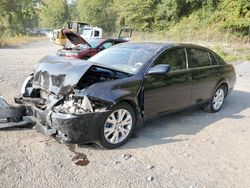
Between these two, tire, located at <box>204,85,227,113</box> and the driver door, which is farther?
tire, located at <box>204,85,227,113</box>

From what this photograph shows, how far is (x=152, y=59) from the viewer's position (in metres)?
4.76

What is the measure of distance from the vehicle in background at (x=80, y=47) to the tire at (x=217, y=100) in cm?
653

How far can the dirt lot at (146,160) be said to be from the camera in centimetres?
340

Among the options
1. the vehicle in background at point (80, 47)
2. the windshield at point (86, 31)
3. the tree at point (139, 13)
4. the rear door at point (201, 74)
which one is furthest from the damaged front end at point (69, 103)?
the tree at point (139, 13)

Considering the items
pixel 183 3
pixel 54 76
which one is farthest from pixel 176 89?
pixel 183 3

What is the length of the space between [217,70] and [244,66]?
945 centimetres

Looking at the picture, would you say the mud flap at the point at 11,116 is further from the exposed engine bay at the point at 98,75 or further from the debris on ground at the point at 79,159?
A: the exposed engine bay at the point at 98,75

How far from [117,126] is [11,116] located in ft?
5.56

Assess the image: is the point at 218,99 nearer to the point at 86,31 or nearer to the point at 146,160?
the point at 146,160

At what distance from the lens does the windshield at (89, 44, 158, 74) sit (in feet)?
15.6

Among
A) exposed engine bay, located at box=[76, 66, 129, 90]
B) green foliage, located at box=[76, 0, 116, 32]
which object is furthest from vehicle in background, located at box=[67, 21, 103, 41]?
green foliage, located at box=[76, 0, 116, 32]

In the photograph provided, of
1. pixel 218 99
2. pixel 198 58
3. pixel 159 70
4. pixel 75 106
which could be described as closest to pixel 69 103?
pixel 75 106

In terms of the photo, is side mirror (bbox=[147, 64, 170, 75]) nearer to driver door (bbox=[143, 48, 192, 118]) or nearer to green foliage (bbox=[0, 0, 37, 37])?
driver door (bbox=[143, 48, 192, 118])

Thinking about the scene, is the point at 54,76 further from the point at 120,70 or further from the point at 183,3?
the point at 183,3
